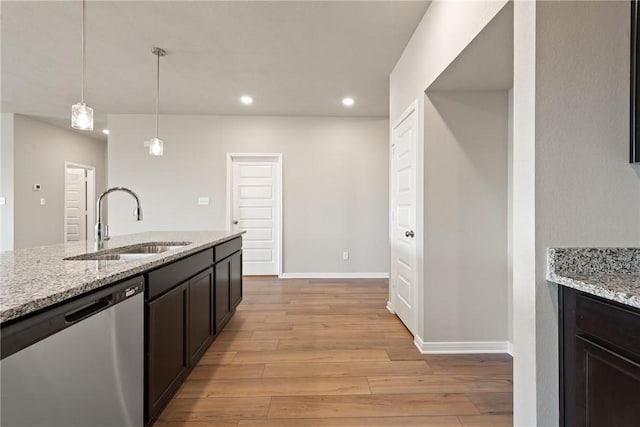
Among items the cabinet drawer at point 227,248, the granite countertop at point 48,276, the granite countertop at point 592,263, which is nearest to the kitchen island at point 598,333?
the granite countertop at point 592,263

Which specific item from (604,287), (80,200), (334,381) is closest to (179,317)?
(334,381)

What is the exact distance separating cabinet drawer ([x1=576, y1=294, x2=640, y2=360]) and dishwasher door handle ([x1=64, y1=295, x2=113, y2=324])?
172 centimetres

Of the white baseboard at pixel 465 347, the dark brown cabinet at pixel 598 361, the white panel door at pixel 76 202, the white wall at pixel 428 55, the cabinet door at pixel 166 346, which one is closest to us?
the dark brown cabinet at pixel 598 361

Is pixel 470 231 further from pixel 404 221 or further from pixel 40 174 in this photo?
pixel 40 174

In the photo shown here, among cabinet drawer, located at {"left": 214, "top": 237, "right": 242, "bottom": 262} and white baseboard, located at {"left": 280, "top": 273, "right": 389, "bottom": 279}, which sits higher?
cabinet drawer, located at {"left": 214, "top": 237, "right": 242, "bottom": 262}

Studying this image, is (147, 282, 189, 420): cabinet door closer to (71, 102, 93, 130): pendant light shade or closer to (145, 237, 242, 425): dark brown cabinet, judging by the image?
(145, 237, 242, 425): dark brown cabinet

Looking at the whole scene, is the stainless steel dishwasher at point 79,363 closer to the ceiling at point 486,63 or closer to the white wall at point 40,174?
the ceiling at point 486,63

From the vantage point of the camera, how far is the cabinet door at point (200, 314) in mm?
1946

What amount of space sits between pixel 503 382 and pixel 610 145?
156cm

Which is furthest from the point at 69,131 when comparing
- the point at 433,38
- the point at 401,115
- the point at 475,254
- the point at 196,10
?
the point at 475,254

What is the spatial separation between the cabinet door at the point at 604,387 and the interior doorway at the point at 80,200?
825 cm

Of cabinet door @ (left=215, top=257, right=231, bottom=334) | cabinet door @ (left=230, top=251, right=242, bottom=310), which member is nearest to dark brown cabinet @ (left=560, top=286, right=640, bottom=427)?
cabinet door @ (left=215, top=257, right=231, bottom=334)

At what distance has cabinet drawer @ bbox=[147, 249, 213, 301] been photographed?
146cm

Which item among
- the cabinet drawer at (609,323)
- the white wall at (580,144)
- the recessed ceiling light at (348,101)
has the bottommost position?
the cabinet drawer at (609,323)
